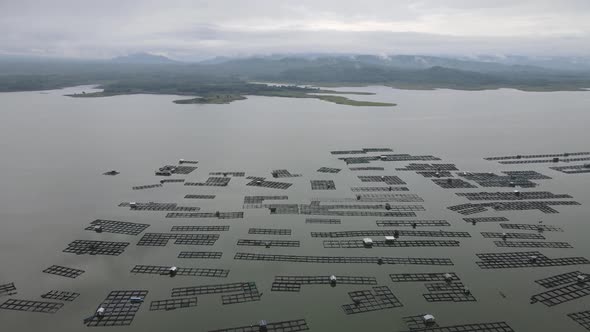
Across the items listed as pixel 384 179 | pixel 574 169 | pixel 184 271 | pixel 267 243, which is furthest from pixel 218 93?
pixel 184 271

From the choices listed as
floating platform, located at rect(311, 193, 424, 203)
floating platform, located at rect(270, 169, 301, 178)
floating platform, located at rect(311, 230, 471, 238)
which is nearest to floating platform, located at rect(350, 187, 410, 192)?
floating platform, located at rect(311, 193, 424, 203)

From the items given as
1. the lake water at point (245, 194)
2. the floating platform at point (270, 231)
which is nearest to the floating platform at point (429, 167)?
the lake water at point (245, 194)

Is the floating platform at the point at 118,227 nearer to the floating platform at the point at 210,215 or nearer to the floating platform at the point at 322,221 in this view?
the floating platform at the point at 210,215

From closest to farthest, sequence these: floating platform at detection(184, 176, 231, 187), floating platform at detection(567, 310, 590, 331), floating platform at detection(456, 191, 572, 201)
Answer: floating platform at detection(567, 310, 590, 331) → floating platform at detection(456, 191, 572, 201) → floating platform at detection(184, 176, 231, 187)

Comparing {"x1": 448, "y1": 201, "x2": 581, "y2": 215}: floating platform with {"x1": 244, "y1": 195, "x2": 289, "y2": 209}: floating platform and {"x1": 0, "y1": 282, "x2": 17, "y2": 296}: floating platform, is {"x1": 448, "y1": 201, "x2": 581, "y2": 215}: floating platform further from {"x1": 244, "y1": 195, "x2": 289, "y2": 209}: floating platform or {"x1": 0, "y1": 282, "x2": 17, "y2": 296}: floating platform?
{"x1": 0, "y1": 282, "x2": 17, "y2": 296}: floating platform

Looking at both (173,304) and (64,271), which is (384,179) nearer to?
(173,304)
